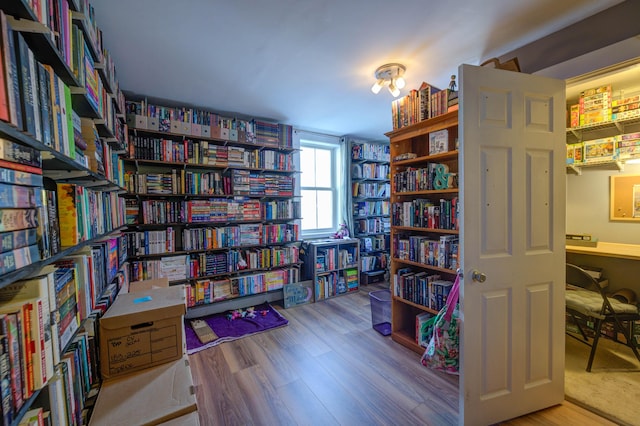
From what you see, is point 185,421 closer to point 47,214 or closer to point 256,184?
point 47,214

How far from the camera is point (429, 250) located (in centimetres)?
229

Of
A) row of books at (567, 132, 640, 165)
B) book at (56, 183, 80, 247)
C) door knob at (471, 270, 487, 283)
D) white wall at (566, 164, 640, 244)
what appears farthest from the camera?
white wall at (566, 164, 640, 244)

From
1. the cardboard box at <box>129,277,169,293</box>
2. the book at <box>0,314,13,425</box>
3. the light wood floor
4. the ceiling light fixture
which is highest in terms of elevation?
the ceiling light fixture

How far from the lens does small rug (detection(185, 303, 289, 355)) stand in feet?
8.55

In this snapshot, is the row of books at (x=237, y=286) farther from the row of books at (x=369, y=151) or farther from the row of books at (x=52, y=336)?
the row of books at (x=369, y=151)

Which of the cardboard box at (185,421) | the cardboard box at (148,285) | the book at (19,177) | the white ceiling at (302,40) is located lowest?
the cardboard box at (185,421)

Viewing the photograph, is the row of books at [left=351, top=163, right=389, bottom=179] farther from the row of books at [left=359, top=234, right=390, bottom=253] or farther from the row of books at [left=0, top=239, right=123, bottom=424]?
the row of books at [left=0, top=239, right=123, bottom=424]

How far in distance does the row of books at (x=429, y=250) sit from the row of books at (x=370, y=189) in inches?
76.8

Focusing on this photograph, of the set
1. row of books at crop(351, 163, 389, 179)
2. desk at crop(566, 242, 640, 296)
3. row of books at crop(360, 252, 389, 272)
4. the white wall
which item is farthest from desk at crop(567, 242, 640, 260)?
row of books at crop(351, 163, 389, 179)

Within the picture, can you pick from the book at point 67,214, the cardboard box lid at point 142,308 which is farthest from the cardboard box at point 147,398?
the book at point 67,214

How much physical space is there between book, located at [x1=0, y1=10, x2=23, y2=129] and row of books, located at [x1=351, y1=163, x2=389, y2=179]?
405 centimetres

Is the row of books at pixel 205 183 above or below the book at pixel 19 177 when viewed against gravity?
above

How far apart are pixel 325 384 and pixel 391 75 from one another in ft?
8.78

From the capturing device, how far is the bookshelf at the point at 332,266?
3.74 metres
